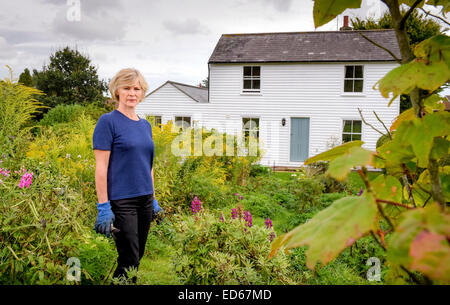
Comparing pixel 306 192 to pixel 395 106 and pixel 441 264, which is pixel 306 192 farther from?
pixel 395 106

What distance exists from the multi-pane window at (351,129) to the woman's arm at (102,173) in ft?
48.2

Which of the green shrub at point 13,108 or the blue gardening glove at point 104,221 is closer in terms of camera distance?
the blue gardening glove at point 104,221

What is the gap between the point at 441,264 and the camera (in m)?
0.49

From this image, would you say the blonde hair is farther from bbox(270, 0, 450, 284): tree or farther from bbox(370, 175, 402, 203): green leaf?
bbox(370, 175, 402, 203): green leaf

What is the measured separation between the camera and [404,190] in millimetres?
1084

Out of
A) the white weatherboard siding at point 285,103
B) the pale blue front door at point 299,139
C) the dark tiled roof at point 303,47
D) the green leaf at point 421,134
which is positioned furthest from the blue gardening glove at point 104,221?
the dark tiled roof at point 303,47

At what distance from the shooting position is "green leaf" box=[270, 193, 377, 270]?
572 mm

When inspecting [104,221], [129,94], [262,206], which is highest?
[129,94]

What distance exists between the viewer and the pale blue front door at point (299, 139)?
16297 millimetres

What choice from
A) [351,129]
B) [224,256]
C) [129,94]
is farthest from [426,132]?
[351,129]

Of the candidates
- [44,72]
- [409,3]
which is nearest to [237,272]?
[409,3]

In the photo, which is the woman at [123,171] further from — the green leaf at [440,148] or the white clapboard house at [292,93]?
the white clapboard house at [292,93]

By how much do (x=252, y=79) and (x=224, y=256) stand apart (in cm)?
1483

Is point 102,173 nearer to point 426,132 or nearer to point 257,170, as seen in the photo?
point 426,132
